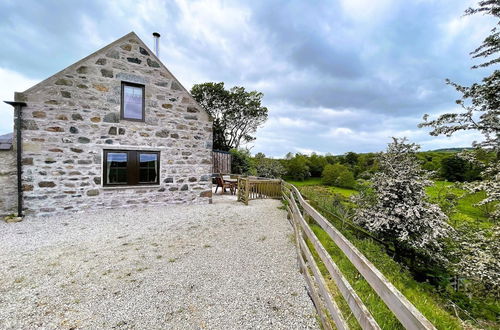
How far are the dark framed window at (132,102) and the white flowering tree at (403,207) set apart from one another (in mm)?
7980

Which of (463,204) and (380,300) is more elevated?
(380,300)

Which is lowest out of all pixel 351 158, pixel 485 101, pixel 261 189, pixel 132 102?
pixel 261 189

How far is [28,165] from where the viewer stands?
18.9 ft

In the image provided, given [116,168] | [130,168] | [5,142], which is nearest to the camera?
[5,142]

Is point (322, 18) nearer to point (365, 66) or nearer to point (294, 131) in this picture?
point (365, 66)

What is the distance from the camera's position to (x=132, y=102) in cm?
704

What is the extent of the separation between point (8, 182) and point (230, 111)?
728 inches

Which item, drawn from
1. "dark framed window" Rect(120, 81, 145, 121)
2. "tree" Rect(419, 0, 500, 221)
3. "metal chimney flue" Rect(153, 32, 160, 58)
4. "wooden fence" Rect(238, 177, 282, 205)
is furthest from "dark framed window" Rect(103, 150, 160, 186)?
"tree" Rect(419, 0, 500, 221)

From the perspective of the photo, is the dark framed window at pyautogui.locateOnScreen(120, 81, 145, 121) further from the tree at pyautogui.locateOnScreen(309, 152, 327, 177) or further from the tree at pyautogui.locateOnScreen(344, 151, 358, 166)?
the tree at pyautogui.locateOnScreen(309, 152, 327, 177)

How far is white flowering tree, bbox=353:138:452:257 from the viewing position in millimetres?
4656

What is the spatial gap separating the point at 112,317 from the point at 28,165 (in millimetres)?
6280

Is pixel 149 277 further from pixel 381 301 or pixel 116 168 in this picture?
pixel 116 168

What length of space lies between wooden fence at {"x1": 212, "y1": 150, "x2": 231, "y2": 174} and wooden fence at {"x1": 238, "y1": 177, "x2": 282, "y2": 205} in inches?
197

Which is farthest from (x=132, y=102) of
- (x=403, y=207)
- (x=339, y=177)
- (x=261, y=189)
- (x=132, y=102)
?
(x=339, y=177)
